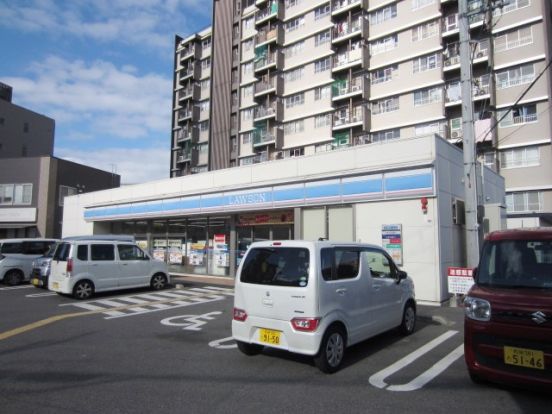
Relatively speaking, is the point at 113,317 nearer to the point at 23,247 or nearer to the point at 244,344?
the point at 244,344

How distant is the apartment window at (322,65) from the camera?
40.7 m

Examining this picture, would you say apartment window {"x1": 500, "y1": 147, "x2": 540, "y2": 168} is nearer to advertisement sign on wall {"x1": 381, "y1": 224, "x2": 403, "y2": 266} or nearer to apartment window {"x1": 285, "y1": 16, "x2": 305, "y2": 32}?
advertisement sign on wall {"x1": 381, "y1": 224, "x2": 403, "y2": 266}

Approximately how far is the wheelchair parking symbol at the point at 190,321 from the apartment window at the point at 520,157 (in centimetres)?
2940

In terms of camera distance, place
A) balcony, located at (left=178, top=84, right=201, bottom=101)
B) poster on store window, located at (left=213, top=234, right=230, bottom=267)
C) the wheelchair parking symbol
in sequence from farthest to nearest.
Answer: balcony, located at (left=178, top=84, right=201, bottom=101) < poster on store window, located at (left=213, top=234, right=230, bottom=267) < the wheelchair parking symbol

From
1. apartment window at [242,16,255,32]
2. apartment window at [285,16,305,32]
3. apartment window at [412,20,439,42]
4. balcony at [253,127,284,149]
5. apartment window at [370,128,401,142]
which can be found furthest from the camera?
apartment window at [242,16,255,32]

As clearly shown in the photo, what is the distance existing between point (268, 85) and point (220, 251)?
30705 mm

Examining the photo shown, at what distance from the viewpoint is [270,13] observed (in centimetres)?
4584

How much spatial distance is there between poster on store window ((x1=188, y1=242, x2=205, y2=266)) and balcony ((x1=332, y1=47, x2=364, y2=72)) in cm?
2568

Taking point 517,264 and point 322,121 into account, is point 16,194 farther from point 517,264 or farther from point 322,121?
point 517,264

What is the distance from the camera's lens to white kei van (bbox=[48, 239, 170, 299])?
12250 mm

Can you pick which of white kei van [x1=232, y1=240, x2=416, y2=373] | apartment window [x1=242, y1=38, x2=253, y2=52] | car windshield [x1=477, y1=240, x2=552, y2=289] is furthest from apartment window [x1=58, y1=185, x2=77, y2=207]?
car windshield [x1=477, y1=240, x2=552, y2=289]

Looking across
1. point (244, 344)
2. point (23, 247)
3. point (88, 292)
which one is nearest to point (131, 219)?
point (23, 247)

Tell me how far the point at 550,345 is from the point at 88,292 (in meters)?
12.1

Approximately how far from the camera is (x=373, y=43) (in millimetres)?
37969
